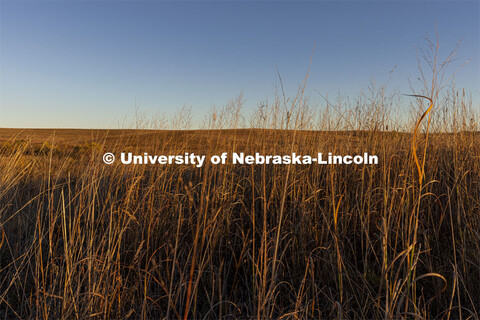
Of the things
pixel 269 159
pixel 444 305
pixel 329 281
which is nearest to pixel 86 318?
pixel 329 281

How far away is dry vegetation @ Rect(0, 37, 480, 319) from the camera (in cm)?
105

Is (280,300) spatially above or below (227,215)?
below

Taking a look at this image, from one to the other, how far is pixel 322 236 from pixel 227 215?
0.55 m

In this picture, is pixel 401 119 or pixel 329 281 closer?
pixel 329 281

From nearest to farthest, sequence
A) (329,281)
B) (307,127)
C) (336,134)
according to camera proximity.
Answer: (329,281)
(307,127)
(336,134)

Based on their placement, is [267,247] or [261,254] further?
[267,247]

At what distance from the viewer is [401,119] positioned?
2.88 m

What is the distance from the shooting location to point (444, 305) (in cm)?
116

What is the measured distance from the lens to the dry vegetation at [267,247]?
1.05m

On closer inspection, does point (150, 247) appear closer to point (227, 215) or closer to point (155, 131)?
point (227, 215)

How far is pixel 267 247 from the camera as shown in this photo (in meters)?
1.45

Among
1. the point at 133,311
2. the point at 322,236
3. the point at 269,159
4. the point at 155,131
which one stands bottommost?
the point at 133,311

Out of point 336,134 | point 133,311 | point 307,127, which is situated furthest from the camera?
point 336,134

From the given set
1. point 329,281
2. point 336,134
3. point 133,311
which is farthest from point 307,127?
point 133,311
